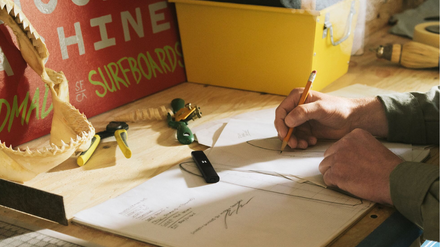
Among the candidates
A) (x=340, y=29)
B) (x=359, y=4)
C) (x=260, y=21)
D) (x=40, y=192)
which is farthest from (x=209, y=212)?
(x=359, y=4)

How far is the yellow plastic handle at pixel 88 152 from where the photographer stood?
80cm

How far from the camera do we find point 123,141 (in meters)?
0.85

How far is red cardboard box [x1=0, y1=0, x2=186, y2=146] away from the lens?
877 millimetres

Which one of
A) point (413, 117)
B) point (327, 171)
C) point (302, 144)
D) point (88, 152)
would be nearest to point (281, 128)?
point (302, 144)

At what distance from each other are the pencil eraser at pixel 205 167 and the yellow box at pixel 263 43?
42 centimetres

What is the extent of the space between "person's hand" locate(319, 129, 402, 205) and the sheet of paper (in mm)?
18

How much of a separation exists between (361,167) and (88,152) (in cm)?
50

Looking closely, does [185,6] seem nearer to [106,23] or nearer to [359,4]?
[106,23]

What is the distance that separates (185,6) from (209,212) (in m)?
0.70

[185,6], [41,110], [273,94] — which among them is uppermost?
[185,6]

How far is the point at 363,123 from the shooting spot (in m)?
0.88
